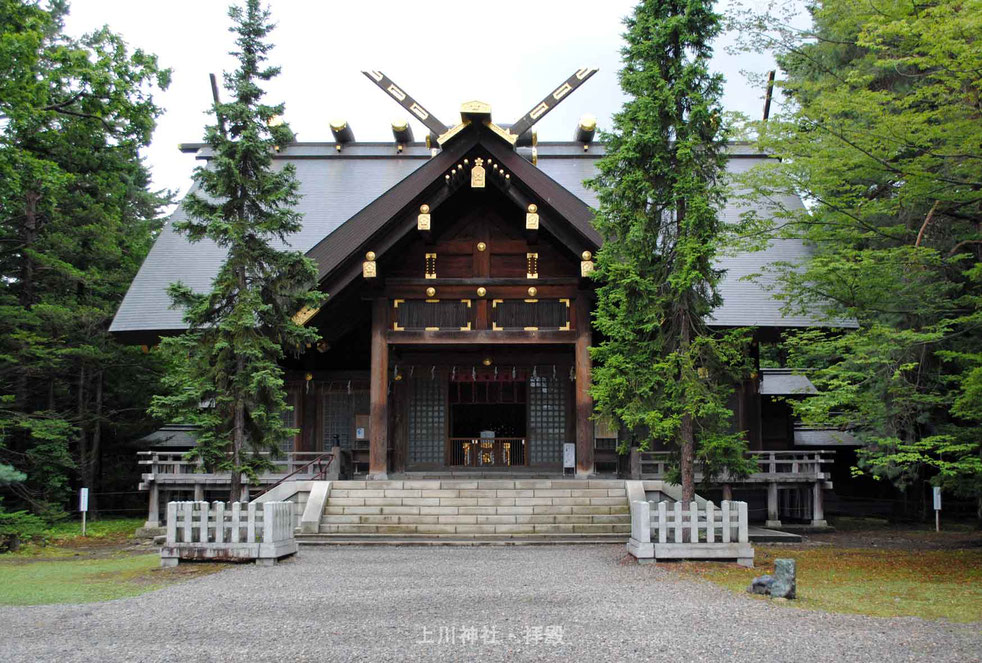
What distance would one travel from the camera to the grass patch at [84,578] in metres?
9.02

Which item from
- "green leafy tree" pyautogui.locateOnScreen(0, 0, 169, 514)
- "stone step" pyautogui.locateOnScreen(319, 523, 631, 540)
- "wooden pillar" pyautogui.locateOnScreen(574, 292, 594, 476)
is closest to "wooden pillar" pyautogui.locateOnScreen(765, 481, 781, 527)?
"wooden pillar" pyautogui.locateOnScreen(574, 292, 594, 476)

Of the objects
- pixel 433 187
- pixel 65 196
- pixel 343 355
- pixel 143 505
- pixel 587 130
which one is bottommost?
pixel 143 505

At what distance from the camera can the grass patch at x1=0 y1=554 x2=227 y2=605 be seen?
9022 mm

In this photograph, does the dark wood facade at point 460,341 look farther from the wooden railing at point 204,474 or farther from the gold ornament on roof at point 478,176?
the wooden railing at point 204,474

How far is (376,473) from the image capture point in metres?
16.7

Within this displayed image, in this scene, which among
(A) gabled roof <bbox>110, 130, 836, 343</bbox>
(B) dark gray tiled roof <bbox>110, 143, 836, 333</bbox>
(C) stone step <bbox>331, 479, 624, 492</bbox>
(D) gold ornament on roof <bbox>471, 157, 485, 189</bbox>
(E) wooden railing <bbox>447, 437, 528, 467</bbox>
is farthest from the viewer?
(E) wooden railing <bbox>447, 437, 528, 467</bbox>

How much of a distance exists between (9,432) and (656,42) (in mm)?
19243

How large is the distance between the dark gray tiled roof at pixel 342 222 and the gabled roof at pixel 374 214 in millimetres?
30

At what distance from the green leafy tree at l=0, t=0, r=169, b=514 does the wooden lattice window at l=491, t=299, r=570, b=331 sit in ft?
33.0

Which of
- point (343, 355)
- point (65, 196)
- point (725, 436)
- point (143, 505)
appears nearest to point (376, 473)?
point (343, 355)

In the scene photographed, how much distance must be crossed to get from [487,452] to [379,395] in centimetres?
411

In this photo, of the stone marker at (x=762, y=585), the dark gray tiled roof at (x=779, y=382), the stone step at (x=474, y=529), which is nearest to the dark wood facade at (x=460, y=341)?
the stone step at (x=474, y=529)

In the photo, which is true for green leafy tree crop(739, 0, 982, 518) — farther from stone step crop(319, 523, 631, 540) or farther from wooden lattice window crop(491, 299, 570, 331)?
wooden lattice window crop(491, 299, 570, 331)

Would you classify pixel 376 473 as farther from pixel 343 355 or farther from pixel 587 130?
pixel 587 130
